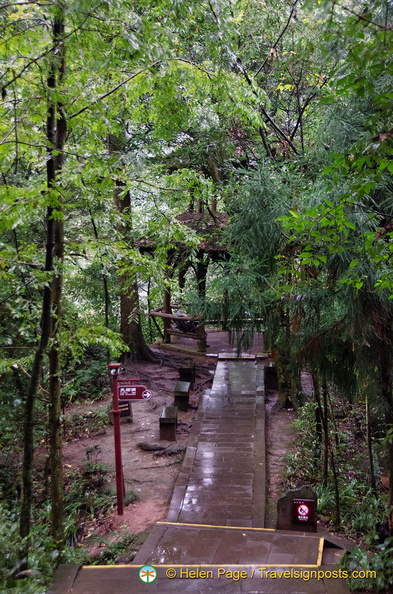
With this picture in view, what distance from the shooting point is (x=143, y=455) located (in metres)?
7.73

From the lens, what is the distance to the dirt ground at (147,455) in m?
5.75

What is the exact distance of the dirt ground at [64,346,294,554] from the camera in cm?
575

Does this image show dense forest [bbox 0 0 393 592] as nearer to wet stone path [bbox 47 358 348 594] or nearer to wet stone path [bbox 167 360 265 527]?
wet stone path [bbox 47 358 348 594]

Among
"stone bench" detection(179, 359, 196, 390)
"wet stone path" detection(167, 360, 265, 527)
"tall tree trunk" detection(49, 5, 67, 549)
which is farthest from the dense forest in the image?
"stone bench" detection(179, 359, 196, 390)

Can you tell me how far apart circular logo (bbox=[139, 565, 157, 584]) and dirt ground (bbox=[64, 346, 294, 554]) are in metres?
1.28

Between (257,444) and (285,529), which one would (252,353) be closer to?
(257,444)

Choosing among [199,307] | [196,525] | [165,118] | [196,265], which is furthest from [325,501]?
[196,265]

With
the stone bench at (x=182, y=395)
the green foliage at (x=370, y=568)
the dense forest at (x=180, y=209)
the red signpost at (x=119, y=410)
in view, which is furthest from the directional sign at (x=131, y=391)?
the stone bench at (x=182, y=395)

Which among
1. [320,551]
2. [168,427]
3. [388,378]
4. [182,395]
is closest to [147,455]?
[168,427]

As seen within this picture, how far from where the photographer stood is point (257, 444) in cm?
745

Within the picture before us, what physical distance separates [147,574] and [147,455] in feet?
12.6

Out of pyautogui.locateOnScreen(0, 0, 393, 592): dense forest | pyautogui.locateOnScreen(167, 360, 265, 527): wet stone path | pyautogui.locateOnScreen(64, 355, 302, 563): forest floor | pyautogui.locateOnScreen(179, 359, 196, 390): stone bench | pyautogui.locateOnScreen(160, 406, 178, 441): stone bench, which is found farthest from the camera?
pyautogui.locateOnScreen(179, 359, 196, 390): stone bench

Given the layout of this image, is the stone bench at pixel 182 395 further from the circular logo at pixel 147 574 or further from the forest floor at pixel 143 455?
the circular logo at pixel 147 574

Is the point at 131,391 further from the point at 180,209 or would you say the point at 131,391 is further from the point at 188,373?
the point at 188,373
